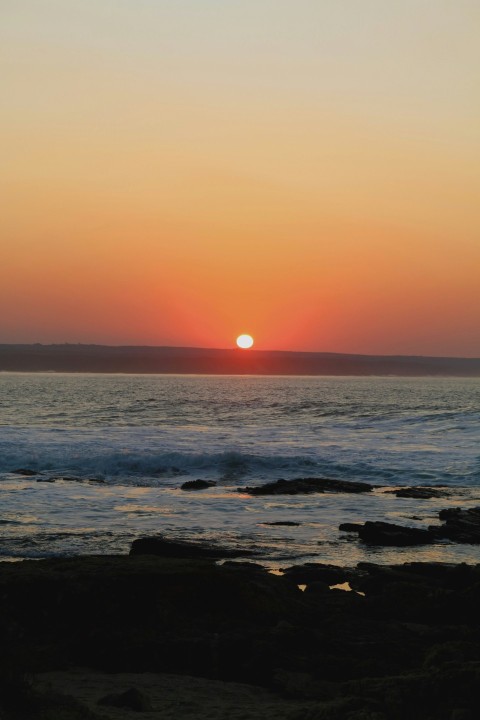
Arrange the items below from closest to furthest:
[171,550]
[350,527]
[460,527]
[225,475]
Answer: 1. [171,550]
2. [460,527]
3. [350,527]
4. [225,475]

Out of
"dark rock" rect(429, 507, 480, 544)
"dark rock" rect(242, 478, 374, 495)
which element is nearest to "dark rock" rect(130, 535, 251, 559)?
"dark rock" rect(429, 507, 480, 544)

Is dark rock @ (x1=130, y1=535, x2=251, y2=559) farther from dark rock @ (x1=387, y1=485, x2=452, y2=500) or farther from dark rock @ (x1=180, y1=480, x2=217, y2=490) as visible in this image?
dark rock @ (x1=180, y1=480, x2=217, y2=490)

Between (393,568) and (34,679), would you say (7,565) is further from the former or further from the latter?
(393,568)

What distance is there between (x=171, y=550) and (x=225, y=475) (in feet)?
69.1

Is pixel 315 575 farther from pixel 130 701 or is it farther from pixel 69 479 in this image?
pixel 69 479

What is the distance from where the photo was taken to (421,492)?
30.1 metres

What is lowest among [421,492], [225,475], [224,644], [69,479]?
[225,475]

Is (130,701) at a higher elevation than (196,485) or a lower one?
higher

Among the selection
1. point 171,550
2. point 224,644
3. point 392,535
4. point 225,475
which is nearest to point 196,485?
point 225,475

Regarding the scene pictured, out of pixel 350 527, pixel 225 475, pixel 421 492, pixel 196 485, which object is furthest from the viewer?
pixel 225 475

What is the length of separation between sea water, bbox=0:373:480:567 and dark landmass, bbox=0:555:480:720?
17.5 ft

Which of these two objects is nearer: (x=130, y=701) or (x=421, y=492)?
(x=130, y=701)

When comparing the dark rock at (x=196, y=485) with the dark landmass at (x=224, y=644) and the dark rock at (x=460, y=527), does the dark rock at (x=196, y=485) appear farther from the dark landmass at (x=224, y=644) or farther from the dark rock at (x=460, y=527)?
Answer: the dark landmass at (x=224, y=644)

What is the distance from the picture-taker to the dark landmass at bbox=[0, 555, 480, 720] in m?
8.16
